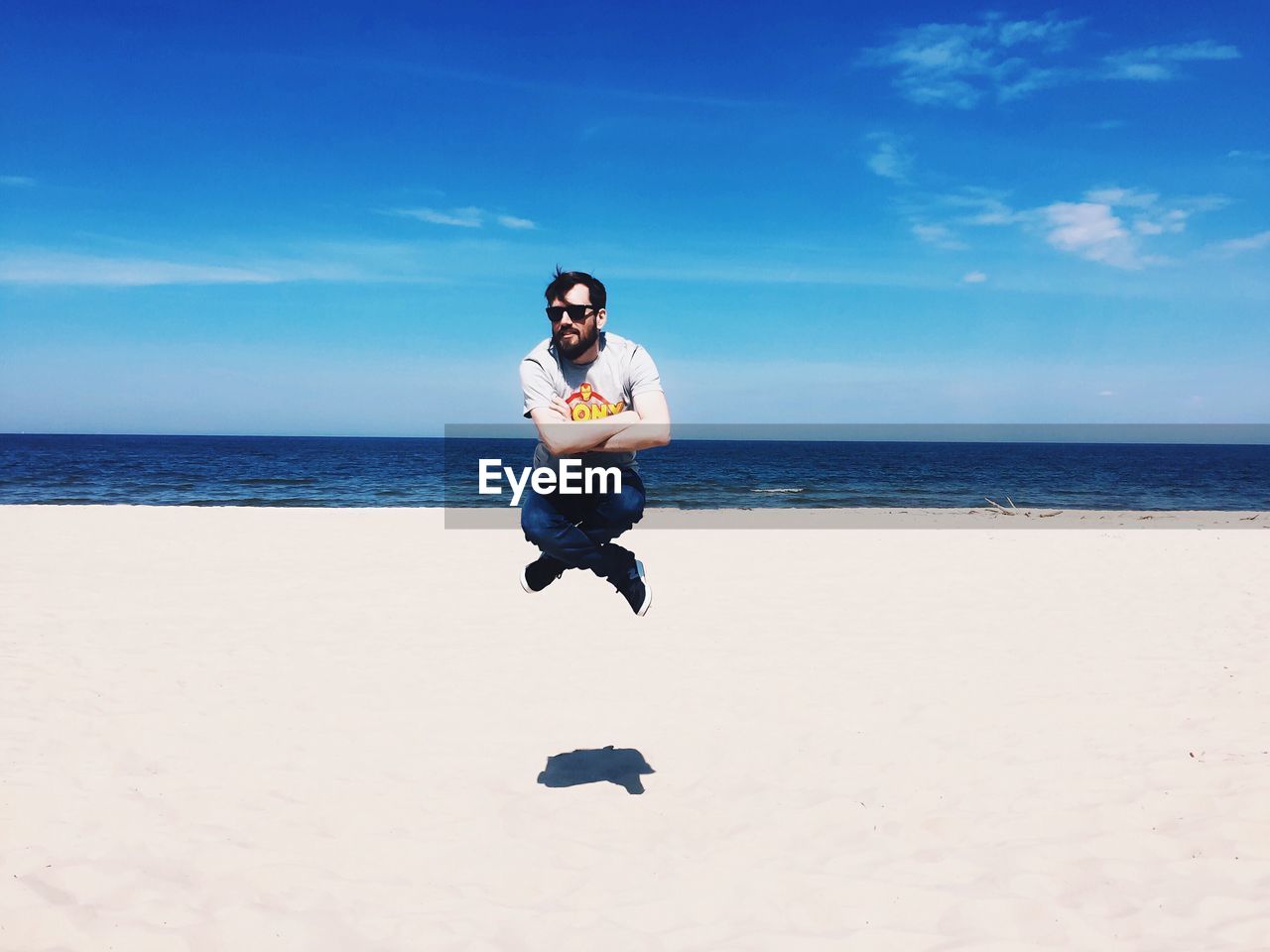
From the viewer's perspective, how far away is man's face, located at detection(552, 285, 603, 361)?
392 centimetres

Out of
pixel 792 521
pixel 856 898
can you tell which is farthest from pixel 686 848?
pixel 792 521

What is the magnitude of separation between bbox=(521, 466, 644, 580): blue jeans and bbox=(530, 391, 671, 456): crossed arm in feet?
1.24

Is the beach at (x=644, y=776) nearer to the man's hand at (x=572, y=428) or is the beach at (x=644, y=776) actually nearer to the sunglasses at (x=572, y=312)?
the man's hand at (x=572, y=428)

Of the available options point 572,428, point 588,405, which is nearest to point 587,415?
point 588,405

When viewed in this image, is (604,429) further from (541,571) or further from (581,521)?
(541,571)

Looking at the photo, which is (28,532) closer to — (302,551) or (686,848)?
(302,551)

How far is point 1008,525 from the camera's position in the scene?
851 inches

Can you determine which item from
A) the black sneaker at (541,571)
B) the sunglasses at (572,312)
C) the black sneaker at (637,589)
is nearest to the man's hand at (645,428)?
the sunglasses at (572,312)

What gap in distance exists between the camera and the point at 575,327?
12.9ft

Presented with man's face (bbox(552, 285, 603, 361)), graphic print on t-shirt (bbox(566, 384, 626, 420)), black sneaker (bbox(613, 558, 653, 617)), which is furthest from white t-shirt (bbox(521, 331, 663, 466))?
black sneaker (bbox(613, 558, 653, 617))

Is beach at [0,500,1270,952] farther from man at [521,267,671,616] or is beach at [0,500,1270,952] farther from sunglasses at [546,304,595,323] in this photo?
sunglasses at [546,304,595,323]

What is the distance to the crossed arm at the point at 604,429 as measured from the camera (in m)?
3.81

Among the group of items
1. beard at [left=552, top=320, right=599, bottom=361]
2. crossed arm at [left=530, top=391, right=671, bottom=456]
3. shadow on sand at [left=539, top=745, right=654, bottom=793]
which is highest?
beard at [left=552, top=320, right=599, bottom=361]

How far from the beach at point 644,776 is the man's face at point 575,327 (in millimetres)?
2533
